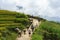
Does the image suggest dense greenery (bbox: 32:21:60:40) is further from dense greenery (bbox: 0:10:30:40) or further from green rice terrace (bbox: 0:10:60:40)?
dense greenery (bbox: 0:10:30:40)

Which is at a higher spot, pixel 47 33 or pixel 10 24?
pixel 10 24

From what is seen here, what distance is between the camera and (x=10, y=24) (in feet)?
210

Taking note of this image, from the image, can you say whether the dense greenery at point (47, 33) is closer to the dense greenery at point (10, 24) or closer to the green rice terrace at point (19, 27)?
the green rice terrace at point (19, 27)

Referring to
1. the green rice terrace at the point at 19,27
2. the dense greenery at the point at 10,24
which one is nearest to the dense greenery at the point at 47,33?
the green rice terrace at the point at 19,27

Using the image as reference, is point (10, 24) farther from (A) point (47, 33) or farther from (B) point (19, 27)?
(A) point (47, 33)

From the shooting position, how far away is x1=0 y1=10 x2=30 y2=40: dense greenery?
56.0 meters

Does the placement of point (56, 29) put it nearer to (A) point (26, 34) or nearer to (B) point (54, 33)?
(B) point (54, 33)

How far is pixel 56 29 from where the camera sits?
219ft

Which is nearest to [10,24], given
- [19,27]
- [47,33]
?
[19,27]

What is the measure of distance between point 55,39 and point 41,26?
650cm

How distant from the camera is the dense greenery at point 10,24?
5605cm

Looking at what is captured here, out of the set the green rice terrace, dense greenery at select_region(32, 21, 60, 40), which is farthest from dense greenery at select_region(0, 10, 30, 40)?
dense greenery at select_region(32, 21, 60, 40)

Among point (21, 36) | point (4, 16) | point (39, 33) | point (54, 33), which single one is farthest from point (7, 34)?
point (4, 16)

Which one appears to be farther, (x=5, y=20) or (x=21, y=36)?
(x=5, y=20)
